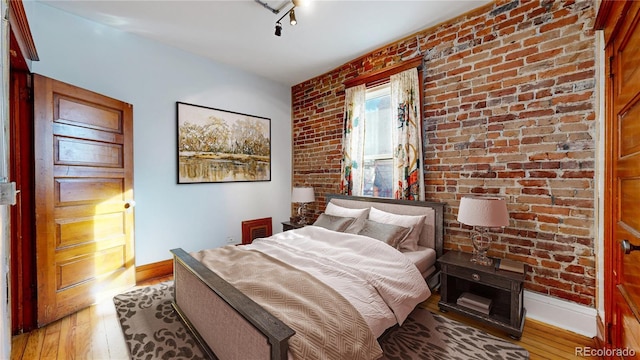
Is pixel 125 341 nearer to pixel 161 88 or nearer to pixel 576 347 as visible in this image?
pixel 161 88

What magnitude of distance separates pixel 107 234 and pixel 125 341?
1198 mm

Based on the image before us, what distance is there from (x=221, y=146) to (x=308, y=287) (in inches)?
109

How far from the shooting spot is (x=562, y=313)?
6.84ft

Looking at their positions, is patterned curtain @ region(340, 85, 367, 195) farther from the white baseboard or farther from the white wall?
the white baseboard

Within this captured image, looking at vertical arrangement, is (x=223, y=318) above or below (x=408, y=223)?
below

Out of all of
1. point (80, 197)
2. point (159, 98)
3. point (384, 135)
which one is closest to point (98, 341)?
point (80, 197)

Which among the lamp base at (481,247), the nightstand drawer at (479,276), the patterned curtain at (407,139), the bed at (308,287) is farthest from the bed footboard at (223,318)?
the patterned curtain at (407,139)

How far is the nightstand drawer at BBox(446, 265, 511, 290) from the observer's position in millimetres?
2006

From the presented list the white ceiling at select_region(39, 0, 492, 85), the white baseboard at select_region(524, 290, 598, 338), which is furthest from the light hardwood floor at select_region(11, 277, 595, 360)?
the white ceiling at select_region(39, 0, 492, 85)

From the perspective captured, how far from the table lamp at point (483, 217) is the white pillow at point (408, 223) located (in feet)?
1.65

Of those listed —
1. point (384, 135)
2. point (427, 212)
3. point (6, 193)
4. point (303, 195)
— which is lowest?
point (427, 212)

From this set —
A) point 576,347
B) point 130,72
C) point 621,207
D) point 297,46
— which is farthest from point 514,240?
point 130,72

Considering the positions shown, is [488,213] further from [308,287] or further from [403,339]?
[308,287]

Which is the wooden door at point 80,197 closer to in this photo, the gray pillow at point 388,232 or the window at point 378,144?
the gray pillow at point 388,232
